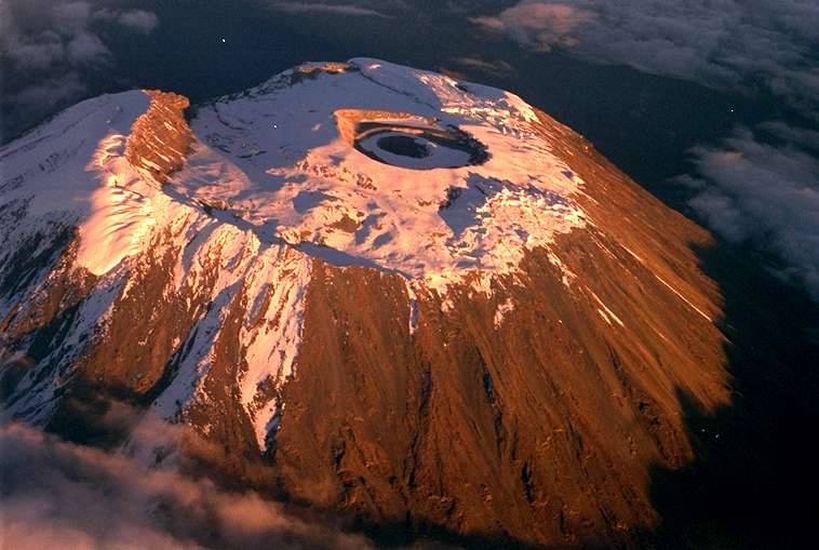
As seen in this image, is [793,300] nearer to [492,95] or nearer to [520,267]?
[492,95]

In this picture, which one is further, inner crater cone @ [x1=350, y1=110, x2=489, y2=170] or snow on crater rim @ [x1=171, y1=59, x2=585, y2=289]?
inner crater cone @ [x1=350, y1=110, x2=489, y2=170]

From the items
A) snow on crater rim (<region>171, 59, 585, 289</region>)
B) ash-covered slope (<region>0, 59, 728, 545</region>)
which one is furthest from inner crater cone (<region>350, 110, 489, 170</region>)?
ash-covered slope (<region>0, 59, 728, 545</region>)

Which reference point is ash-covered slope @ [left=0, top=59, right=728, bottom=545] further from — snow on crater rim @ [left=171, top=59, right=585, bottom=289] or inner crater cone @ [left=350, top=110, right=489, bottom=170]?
inner crater cone @ [left=350, top=110, right=489, bottom=170]

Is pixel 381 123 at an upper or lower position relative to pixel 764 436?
upper

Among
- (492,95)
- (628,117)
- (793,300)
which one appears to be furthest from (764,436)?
(628,117)

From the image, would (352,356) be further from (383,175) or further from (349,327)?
(383,175)

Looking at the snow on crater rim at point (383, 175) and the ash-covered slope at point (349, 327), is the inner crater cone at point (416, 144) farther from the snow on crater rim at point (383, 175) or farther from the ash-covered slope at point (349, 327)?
the ash-covered slope at point (349, 327)

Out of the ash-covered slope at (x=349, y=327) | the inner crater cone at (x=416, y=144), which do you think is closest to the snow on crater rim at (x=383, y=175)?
the inner crater cone at (x=416, y=144)
